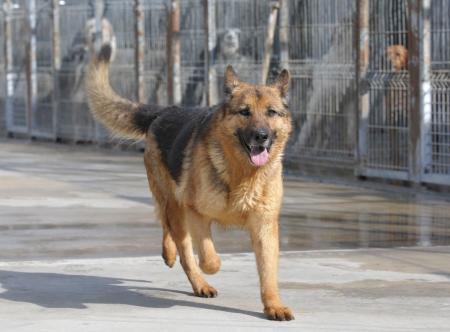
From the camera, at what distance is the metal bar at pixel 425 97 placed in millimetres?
13945

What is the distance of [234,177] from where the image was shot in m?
7.22

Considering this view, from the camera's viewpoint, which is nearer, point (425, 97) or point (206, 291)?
point (206, 291)

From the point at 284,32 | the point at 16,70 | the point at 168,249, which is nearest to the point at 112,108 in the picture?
the point at 168,249

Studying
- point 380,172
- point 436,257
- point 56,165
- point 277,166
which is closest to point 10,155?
point 56,165

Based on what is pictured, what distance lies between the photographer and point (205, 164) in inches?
289

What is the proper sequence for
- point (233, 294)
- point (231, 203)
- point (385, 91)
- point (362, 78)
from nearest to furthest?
point (231, 203) → point (233, 294) → point (385, 91) → point (362, 78)

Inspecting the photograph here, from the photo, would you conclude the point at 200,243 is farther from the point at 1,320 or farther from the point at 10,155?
the point at 10,155

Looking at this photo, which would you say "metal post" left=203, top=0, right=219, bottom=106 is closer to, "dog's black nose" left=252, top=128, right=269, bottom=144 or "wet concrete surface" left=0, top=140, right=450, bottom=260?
"wet concrete surface" left=0, top=140, right=450, bottom=260

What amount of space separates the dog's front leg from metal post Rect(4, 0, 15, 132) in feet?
64.0

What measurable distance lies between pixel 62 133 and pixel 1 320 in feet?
55.5

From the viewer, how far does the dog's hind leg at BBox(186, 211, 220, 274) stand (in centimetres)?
731

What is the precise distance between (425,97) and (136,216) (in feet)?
13.2

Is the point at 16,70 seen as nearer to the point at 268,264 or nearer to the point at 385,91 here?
the point at 385,91

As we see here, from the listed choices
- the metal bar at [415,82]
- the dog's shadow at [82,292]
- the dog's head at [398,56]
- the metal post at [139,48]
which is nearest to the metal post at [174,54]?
the metal post at [139,48]
